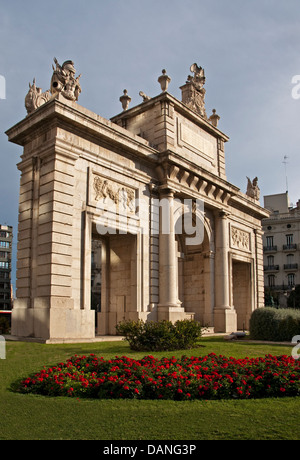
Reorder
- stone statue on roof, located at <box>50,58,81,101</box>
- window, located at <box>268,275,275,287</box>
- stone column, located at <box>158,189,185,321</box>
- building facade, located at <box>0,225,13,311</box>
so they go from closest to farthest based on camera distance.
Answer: stone statue on roof, located at <box>50,58,81,101</box>, stone column, located at <box>158,189,185,321</box>, window, located at <box>268,275,275,287</box>, building facade, located at <box>0,225,13,311</box>

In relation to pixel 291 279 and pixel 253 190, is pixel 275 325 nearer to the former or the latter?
pixel 253 190

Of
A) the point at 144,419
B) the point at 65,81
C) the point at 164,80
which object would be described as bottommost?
the point at 144,419

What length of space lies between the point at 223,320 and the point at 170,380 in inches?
621

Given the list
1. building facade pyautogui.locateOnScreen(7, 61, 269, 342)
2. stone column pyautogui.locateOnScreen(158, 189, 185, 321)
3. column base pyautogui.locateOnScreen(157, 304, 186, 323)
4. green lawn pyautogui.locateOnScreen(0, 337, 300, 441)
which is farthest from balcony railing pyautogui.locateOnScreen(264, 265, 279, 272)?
green lawn pyautogui.locateOnScreen(0, 337, 300, 441)

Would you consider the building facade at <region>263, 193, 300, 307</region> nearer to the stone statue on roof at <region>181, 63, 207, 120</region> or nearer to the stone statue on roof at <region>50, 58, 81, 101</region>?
the stone statue on roof at <region>181, 63, 207, 120</region>

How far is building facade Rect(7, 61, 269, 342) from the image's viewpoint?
48.2 ft

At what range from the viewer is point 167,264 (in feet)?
61.4

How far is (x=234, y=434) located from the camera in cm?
500

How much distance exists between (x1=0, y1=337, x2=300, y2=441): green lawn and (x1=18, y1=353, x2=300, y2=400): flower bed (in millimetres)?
331

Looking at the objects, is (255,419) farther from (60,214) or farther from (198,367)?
(60,214)

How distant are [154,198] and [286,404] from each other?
13.7 metres

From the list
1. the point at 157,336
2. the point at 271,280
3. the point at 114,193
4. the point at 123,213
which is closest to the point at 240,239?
the point at 123,213
